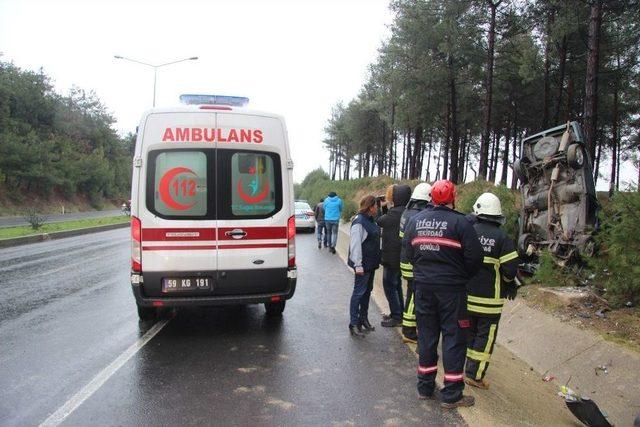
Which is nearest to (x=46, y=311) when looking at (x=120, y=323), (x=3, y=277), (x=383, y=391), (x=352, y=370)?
(x=120, y=323)

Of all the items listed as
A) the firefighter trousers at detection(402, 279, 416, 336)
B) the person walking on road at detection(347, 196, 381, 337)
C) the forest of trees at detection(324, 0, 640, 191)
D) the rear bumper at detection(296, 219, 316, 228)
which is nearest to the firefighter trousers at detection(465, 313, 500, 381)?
the firefighter trousers at detection(402, 279, 416, 336)

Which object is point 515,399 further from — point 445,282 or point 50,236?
point 50,236

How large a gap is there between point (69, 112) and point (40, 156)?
18916 mm

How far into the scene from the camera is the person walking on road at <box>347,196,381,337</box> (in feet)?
20.6

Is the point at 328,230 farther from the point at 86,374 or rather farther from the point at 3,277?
the point at 86,374

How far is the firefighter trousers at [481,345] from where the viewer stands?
469 centimetres

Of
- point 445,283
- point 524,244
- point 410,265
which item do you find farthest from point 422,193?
point 524,244

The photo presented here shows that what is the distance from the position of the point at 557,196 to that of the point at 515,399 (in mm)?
4504

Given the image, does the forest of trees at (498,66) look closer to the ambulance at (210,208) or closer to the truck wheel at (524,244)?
the truck wheel at (524,244)

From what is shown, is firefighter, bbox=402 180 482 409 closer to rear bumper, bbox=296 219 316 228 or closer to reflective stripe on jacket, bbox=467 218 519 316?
reflective stripe on jacket, bbox=467 218 519 316

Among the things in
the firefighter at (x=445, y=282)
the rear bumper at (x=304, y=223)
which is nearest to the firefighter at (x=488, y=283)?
the firefighter at (x=445, y=282)

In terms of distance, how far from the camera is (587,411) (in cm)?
389

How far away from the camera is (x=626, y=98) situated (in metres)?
31.6

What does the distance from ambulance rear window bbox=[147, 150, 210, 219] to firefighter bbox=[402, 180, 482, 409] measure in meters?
2.85
